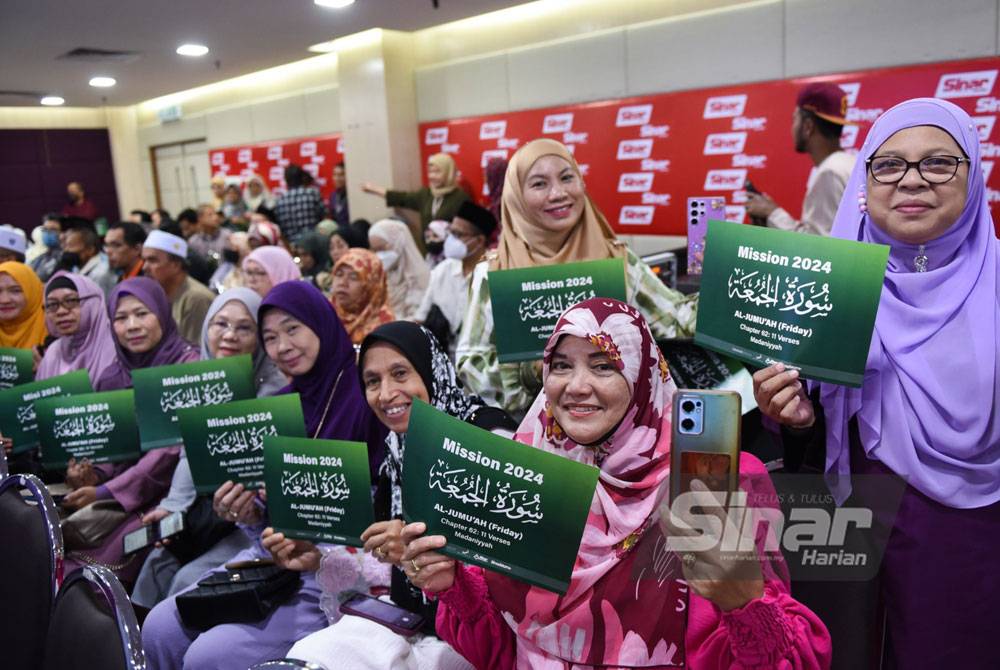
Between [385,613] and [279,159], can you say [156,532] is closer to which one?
[385,613]

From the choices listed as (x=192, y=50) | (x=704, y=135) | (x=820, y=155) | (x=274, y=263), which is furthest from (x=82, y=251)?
(x=820, y=155)

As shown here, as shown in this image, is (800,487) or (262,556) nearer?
(800,487)

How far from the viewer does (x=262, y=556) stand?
2418mm

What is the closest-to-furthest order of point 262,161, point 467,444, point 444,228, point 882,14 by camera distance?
point 467,444 → point 882,14 → point 444,228 → point 262,161

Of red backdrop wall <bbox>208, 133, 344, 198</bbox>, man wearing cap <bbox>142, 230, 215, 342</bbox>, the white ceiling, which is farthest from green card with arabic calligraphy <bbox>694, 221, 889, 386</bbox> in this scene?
red backdrop wall <bbox>208, 133, 344, 198</bbox>

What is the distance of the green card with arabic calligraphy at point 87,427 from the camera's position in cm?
277

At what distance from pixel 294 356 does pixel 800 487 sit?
1.70 metres

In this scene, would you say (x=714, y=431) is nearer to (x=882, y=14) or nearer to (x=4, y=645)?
(x=4, y=645)

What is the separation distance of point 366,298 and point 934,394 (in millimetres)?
3105

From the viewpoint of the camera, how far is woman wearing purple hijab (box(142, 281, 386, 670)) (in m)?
2.11

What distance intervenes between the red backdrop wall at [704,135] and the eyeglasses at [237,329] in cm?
415

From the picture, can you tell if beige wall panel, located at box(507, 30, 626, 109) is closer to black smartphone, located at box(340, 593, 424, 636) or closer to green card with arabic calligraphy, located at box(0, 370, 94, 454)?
green card with arabic calligraphy, located at box(0, 370, 94, 454)

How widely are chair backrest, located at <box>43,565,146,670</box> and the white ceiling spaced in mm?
5823

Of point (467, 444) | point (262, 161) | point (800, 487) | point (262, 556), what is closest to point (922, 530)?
point (800, 487)
